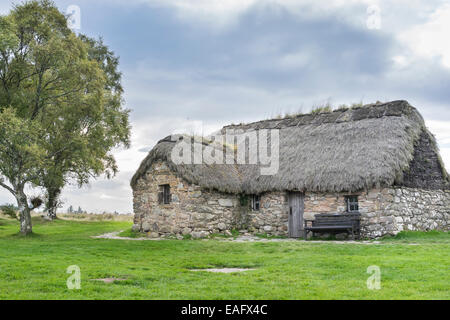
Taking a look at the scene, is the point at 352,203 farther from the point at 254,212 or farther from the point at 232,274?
the point at 232,274

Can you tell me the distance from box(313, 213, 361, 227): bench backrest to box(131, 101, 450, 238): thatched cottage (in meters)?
0.52

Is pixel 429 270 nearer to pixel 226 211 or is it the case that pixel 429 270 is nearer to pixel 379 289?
pixel 379 289

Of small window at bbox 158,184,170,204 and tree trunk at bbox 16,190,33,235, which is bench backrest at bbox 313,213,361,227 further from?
tree trunk at bbox 16,190,33,235

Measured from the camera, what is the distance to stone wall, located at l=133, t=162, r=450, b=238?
18.0 m

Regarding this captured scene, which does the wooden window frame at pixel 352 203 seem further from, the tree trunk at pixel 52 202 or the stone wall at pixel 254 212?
the tree trunk at pixel 52 202

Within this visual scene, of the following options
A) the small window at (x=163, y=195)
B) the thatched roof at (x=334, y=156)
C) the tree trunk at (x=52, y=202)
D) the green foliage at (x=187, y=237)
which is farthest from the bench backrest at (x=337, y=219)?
the tree trunk at (x=52, y=202)

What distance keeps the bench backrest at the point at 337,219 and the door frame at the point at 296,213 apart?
4.22 feet

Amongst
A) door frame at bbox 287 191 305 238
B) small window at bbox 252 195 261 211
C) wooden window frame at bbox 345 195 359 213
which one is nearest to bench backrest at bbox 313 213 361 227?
wooden window frame at bbox 345 195 359 213

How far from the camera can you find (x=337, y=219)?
59.6ft

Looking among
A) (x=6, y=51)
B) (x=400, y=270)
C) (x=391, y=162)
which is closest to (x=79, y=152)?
(x=6, y=51)

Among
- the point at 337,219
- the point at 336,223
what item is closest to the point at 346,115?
the point at 337,219

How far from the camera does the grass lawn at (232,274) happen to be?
7.76 metres

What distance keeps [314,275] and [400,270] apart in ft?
6.54

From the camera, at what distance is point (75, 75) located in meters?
21.4
